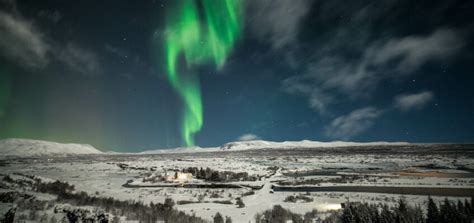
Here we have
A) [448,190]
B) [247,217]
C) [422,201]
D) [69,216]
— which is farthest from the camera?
[448,190]

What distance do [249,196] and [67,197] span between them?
16005 millimetres

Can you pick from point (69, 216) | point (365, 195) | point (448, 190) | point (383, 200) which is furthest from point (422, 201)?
point (69, 216)

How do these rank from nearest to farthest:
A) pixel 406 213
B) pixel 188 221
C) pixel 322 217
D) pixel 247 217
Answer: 1. pixel 406 213
2. pixel 188 221
3. pixel 322 217
4. pixel 247 217

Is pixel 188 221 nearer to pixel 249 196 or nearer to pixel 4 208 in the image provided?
pixel 4 208

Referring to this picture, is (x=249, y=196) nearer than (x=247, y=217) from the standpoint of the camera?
No

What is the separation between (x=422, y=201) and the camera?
19.9 metres

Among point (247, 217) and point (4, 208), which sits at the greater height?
point (4, 208)

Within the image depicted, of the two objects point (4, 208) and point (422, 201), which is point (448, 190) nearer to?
point (422, 201)

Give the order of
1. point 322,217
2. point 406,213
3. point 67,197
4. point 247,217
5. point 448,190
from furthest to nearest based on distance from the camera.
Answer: point 448,190 < point 67,197 < point 247,217 < point 322,217 < point 406,213

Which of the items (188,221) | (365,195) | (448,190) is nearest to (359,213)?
(188,221)

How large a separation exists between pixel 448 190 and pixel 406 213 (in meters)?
15.6

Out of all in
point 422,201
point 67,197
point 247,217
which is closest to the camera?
point 247,217

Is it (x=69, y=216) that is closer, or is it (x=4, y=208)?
(x=69, y=216)

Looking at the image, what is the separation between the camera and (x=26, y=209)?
50.3ft
